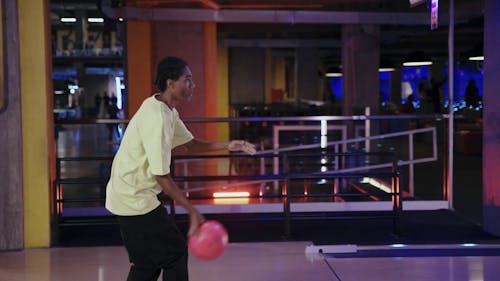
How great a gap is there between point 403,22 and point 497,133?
25.8 ft

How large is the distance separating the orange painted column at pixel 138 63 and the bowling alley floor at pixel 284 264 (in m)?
7.18

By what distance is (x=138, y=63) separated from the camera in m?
13.5

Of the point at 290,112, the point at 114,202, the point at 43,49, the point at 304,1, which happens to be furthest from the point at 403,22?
the point at 114,202

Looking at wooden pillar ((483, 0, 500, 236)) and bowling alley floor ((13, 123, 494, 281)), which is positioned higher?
wooden pillar ((483, 0, 500, 236))

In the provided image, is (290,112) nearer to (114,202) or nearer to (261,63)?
(261,63)

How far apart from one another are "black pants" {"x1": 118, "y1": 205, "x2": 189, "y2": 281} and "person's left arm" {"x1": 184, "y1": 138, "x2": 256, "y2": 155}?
55 cm

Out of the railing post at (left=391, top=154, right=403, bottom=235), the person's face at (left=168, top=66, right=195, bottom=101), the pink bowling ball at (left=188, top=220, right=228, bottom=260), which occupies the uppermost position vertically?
the person's face at (left=168, top=66, right=195, bottom=101)

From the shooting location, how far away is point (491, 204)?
7.21m

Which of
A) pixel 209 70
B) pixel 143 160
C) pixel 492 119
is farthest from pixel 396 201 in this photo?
pixel 209 70

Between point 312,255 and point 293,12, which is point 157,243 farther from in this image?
point 293,12

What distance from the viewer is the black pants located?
3820 mm

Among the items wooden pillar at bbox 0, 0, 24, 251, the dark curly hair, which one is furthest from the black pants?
wooden pillar at bbox 0, 0, 24, 251

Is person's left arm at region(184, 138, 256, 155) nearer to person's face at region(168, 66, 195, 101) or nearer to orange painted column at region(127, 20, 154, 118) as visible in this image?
person's face at region(168, 66, 195, 101)

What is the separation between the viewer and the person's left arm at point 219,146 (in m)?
4.16
